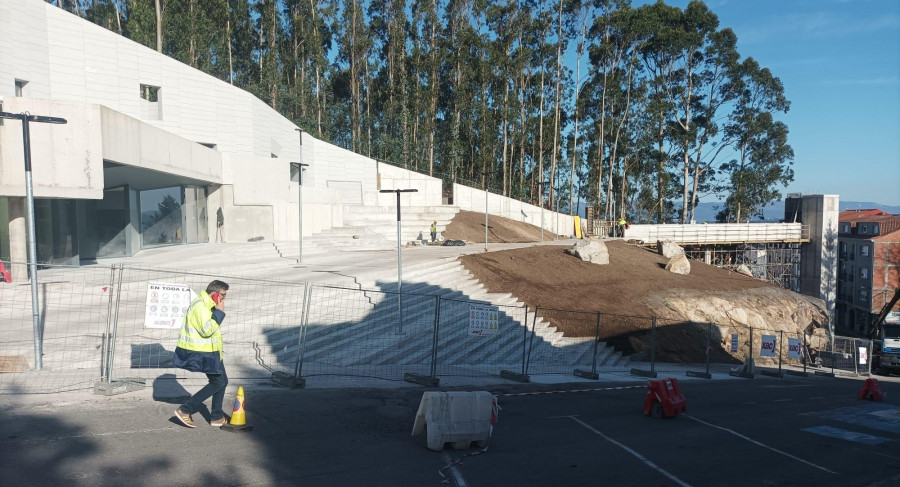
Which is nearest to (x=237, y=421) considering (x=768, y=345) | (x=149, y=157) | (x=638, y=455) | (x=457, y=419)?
(x=457, y=419)

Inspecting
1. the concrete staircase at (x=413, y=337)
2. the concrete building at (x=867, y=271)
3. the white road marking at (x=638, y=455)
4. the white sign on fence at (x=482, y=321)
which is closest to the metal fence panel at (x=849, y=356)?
the concrete staircase at (x=413, y=337)

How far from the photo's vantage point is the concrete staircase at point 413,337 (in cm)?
1261

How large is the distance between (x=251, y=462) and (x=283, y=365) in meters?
5.10

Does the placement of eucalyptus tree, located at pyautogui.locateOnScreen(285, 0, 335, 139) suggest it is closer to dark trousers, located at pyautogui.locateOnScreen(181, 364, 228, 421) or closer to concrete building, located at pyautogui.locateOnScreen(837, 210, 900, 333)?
dark trousers, located at pyautogui.locateOnScreen(181, 364, 228, 421)

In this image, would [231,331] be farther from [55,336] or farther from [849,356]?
[849,356]

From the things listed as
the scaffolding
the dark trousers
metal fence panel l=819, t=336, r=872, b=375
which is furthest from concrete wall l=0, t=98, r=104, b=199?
the scaffolding

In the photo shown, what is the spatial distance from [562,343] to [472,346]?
4.79 m

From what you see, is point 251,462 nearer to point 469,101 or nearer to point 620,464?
point 620,464

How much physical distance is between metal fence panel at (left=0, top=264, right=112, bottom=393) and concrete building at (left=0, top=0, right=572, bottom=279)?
2994mm

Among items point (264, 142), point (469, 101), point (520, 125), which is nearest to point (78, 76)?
point (264, 142)

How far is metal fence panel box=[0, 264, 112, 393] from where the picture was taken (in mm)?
9109

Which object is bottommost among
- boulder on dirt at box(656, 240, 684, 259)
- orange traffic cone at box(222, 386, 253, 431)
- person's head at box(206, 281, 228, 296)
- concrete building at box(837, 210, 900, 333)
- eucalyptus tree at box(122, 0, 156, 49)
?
concrete building at box(837, 210, 900, 333)

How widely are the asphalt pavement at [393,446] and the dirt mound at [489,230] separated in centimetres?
2995

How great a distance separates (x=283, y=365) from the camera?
37.2 feet
